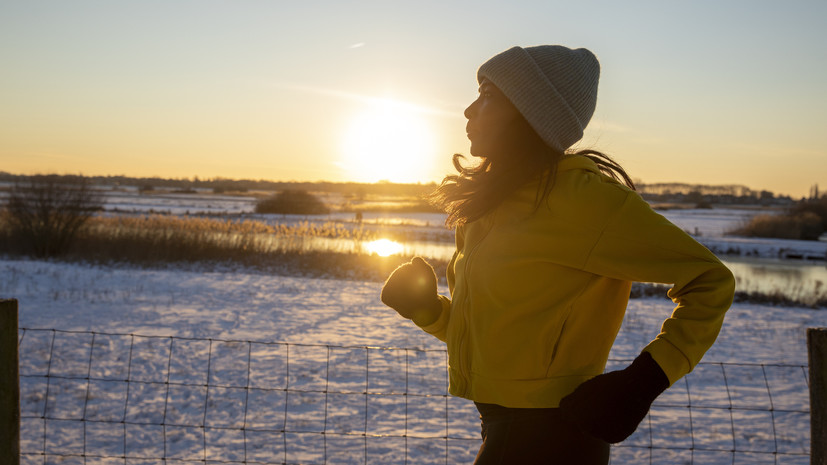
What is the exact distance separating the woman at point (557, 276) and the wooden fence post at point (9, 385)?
1.89 metres

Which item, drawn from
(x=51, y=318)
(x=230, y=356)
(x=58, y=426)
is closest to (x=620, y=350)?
(x=230, y=356)

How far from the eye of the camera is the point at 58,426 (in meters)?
4.68

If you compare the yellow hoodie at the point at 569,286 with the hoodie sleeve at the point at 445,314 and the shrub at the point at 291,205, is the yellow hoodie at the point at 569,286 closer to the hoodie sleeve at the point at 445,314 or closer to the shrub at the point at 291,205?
the hoodie sleeve at the point at 445,314

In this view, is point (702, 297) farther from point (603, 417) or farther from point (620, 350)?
point (620, 350)

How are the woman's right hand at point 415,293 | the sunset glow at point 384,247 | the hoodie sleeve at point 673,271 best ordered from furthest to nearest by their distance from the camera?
the sunset glow at point 384,247 → the woman's right hand at point 415,293 → the hoodie sleeve at point 673,271

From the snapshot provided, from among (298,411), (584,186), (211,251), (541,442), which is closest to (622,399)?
(541,442)

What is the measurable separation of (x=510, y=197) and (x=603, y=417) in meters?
0.57

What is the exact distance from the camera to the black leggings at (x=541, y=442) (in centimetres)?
146

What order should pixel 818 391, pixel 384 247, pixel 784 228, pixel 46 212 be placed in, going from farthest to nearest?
pixel 784 228 → pixel 384 247 → pixel 46 212 → pixel 818 391

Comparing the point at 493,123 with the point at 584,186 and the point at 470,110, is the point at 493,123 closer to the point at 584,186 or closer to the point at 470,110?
the point at 470,110

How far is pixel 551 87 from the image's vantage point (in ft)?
4.70

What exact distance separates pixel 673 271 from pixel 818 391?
4.51 feet

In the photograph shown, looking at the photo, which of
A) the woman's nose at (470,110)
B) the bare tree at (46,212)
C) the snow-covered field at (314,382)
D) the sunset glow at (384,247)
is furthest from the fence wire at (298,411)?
the sunset glow at (384,247)

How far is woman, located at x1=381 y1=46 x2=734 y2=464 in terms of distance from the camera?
4.38 feet
